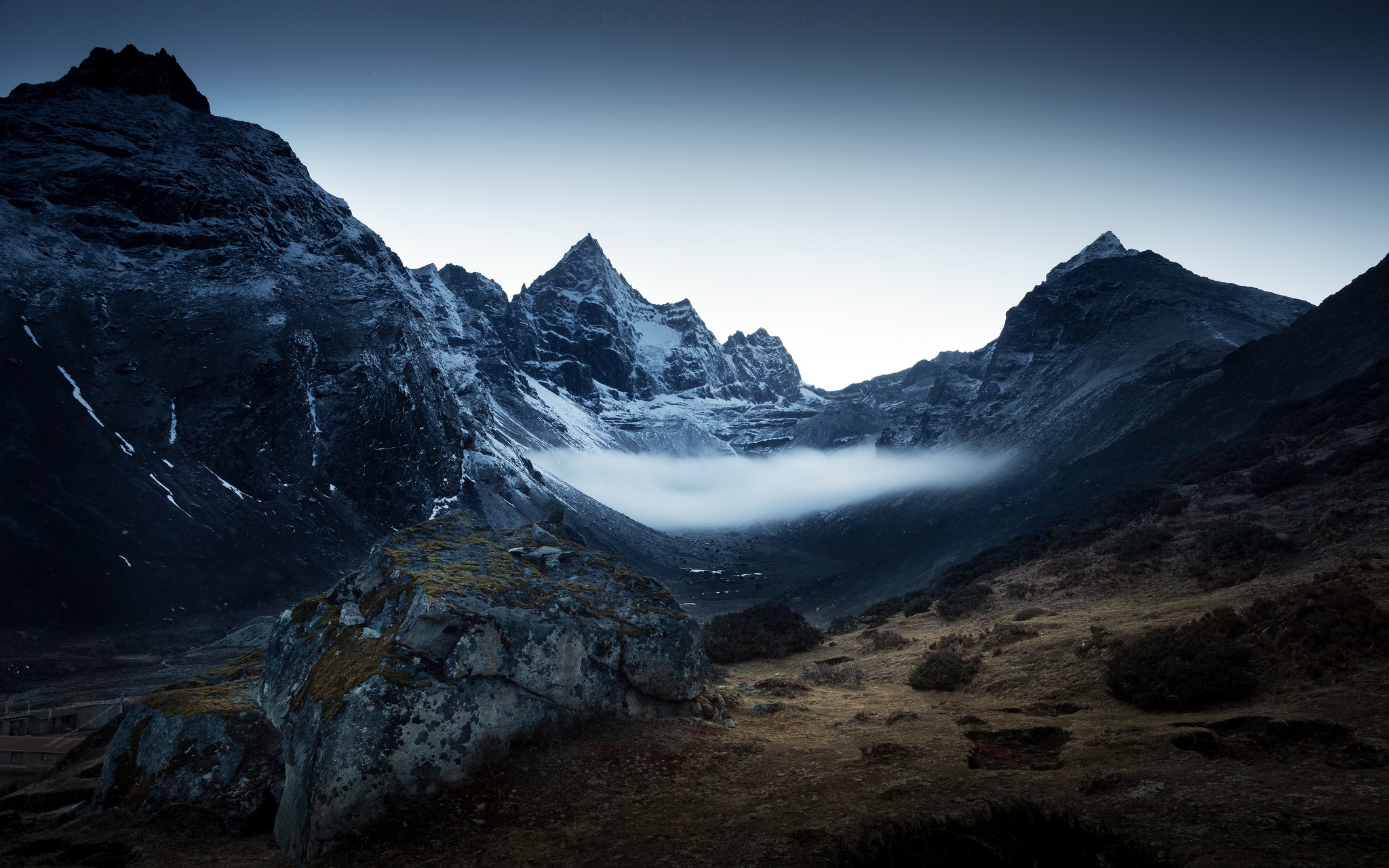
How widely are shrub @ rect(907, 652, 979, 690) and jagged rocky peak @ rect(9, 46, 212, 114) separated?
5463 inches

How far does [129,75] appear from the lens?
99500 millimetres

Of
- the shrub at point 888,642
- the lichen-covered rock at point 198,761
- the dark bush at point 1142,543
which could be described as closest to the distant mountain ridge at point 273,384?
the dark bush at point 1142,543

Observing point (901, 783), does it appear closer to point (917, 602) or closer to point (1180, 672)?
point (1180, 672)

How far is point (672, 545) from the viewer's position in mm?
110625

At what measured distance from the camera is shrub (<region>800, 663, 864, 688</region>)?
16969 mm

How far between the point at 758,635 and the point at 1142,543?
617 inches

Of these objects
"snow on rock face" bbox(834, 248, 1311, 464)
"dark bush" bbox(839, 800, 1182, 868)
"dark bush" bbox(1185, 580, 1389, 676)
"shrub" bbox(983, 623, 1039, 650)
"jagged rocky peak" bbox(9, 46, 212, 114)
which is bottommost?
"shrub" bbox(983, 623, 1039, 650)

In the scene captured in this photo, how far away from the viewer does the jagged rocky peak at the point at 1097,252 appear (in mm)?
108125

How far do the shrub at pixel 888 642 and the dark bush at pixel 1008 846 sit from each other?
1710cm

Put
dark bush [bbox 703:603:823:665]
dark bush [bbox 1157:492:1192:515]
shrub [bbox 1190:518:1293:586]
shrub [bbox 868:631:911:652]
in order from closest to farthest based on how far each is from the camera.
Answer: shrub [bbox 1190:518:1293:586]
shrub [bbox 868:631:911:652]
dark bush [bbox 703:603:823:665]
dark bush [bbox 1157:492:1192:515]

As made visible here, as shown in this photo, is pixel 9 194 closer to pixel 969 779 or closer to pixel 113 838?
pixel 113 838

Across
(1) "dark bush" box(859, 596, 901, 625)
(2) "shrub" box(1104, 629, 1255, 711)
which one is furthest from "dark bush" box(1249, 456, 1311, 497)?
(2) "shrub" box(1104, 629, 1255, 711)

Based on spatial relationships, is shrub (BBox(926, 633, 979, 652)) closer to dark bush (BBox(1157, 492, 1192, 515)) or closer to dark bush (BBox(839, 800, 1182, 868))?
dark bush (BBox(839, 800, 1182, 868))

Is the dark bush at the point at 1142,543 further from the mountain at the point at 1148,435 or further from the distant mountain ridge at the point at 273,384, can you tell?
the distant mountain ridge at the point at 273,384
